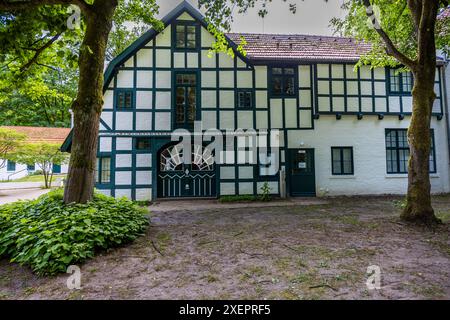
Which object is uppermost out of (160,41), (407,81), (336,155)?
(160,41)

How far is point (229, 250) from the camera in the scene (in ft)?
14.6

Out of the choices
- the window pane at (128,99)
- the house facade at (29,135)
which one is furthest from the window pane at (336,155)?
the house facade at (29,135)

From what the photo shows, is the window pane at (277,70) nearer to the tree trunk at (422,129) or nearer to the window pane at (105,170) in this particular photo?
the tree trunk at (422,129)

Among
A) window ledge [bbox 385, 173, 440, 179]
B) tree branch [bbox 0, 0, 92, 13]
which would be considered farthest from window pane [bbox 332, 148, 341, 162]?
tree branch [bbox 0, 0, 92, 13]

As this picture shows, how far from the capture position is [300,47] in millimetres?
11812

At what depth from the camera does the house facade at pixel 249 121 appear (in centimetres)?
1012

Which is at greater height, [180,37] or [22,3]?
[180,37]

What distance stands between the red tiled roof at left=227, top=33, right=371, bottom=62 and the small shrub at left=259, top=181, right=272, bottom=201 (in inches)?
220

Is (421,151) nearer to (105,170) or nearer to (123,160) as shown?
(123,160)

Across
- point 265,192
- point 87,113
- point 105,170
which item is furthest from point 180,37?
point 265,192

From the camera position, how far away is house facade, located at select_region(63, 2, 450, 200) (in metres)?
10.1

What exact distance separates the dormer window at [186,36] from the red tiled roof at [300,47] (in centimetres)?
218

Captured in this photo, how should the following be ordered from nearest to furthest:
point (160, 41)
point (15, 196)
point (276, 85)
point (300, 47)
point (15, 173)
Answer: point (160, 41), point (276, 85), point (300, 47), point (15, 196), point (15, 173)

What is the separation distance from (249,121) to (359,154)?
540 cm
